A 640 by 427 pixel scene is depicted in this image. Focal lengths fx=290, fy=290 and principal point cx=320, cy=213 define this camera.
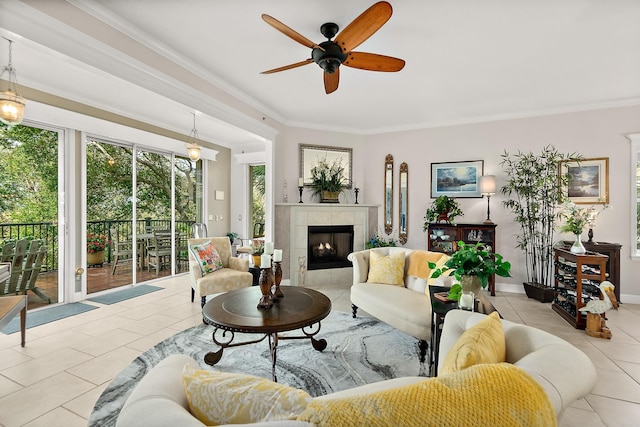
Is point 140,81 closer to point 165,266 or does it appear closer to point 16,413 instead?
point 16,413

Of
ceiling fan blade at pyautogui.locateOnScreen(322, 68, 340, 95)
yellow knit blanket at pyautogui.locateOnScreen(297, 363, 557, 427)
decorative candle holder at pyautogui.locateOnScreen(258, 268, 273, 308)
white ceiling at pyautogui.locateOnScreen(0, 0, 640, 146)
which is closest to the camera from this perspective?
yellow knit blanket at pyautogui.locateOnScreen(297, 363, 557, 427)

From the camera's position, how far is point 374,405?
615 mm

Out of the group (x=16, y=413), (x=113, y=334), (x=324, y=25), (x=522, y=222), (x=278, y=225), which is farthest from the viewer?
(x=278, y=225)

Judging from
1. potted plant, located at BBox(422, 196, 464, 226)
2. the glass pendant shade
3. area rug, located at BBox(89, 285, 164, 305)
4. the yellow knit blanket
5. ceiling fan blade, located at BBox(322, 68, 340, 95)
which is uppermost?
ceiling fan blade, located at BBox(322, 68, 340, 95)

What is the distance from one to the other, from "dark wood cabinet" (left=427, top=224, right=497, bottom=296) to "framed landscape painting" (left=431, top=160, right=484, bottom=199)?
1.97ft

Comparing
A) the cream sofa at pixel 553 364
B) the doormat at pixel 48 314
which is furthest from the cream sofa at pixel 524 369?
the doormat at pixel 48 314

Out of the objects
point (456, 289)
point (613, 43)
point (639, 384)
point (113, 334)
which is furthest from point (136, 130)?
point (639, 384)

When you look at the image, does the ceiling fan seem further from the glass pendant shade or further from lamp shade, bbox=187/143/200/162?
lamp shade, bbox=187/143/200/162

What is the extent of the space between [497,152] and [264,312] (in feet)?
14.2

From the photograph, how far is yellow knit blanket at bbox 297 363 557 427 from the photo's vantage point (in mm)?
590

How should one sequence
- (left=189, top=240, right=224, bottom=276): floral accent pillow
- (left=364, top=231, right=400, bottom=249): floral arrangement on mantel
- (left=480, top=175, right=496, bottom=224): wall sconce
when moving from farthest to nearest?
(left=364, top=231, right=400, bottom=249): floral arrangement on mantel, (left=480, top=175, right=496, bottom=224): wall sconce, (left=189, top=240, right=224, bottom=276): floral accent pillow

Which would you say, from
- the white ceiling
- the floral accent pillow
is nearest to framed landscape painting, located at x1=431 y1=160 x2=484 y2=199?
the white ceiling

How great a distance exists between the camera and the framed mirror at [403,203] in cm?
510

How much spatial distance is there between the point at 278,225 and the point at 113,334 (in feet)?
8.14
